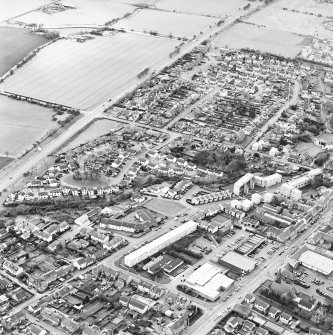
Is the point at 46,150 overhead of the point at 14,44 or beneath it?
beneath

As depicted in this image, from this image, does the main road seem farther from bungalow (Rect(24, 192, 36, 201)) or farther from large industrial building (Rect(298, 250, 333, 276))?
large industrial building (Rect(298, 250, 333, 276))

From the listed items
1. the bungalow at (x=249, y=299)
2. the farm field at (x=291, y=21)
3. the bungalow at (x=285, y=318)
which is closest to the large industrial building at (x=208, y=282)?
the bungalow at (x=249, y=299)

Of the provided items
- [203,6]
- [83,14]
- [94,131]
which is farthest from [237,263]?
[203,6]

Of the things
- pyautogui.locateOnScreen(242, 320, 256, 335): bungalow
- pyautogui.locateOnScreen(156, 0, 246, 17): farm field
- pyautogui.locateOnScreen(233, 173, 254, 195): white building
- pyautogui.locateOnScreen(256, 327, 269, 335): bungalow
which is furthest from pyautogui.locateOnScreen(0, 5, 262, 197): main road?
pyautogui.locateOnScreen(156, 0, 246, 17): farm field

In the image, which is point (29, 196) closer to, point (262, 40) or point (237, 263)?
point (237, 263)

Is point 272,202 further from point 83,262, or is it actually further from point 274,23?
point 274,23

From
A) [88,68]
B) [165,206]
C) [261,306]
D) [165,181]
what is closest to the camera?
[261,306]
